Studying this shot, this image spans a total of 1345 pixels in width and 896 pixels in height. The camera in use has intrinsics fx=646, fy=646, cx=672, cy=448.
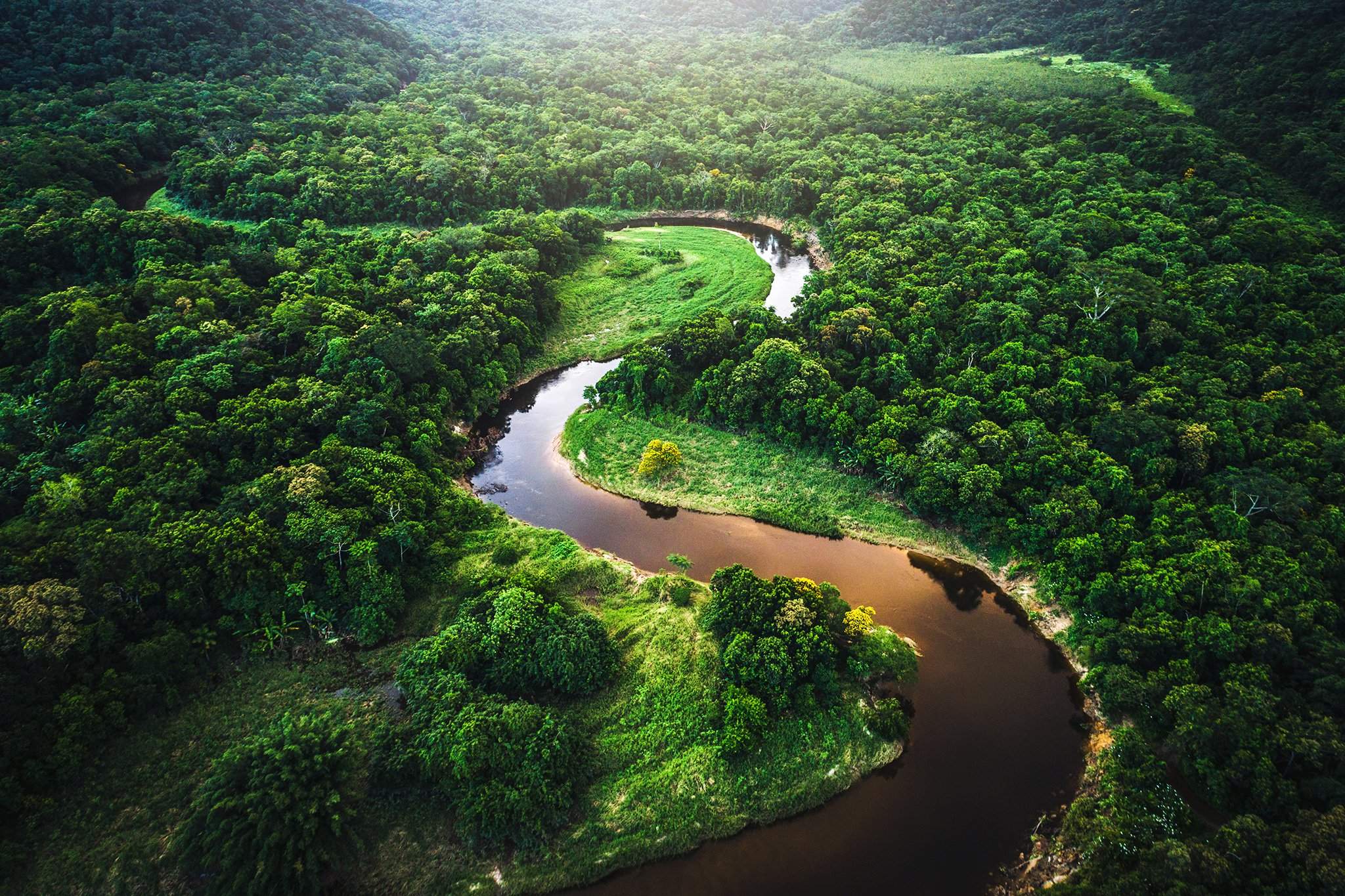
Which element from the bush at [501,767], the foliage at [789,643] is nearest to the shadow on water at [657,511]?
the foliage at [789,643]

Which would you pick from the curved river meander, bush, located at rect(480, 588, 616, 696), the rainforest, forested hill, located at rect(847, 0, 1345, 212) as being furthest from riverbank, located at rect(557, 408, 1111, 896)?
forested hill, located at rect(847, 0, 1345, 212)

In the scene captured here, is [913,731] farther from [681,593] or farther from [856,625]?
[681,593]

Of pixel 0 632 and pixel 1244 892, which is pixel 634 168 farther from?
pixel 1244 892

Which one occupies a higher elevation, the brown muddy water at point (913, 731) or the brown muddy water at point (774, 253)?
the brown muddy water at point (774, 253)

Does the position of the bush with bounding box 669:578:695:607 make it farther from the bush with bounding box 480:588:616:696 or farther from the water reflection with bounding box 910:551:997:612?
the water reflection with bounding box 910:551:997:612

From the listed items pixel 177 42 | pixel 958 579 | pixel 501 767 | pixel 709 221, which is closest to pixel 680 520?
pixel 958 579

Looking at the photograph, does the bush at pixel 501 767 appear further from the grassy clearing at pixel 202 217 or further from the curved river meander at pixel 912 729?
the grassy clearing at pixel 202 217

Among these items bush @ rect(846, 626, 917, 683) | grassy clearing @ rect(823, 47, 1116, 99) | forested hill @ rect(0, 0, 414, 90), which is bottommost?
bush @ rect(846, 626, 917, 683)
